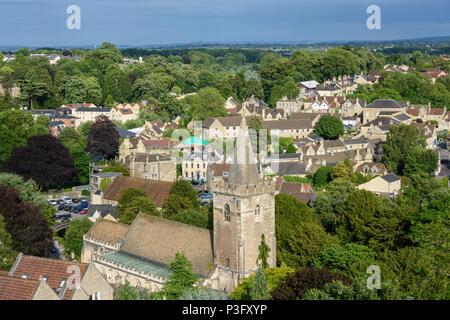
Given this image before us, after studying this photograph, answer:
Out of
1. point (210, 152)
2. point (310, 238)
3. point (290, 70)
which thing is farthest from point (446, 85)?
point (310, 238)

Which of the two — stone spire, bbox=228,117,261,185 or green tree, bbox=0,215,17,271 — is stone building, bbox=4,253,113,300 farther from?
stone spire, bbox=228,117,261,185

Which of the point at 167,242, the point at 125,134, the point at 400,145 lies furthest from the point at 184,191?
the point at 125,134

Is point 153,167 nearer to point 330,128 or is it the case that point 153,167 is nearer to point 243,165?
point 330,128

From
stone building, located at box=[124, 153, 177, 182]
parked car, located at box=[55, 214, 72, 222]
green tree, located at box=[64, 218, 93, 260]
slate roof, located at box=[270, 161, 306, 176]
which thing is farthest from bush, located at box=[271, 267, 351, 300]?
slate roof, located at box=[270, 161, 306, 176]

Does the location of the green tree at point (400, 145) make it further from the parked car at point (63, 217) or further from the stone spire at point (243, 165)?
the stone spire at point (243, 165)

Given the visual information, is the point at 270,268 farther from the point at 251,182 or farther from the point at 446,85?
the point at 446,85

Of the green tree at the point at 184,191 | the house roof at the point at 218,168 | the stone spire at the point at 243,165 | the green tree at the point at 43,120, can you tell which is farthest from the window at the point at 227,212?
the green tree at the point at 43,120

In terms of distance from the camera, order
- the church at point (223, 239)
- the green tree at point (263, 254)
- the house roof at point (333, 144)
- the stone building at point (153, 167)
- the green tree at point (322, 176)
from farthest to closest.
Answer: the house roof at point (333, 144) → the green tree at point (322, 176) → the stone building at point (153, 167) → the green tree at point (263, 254) → the church at point (223, 239)
